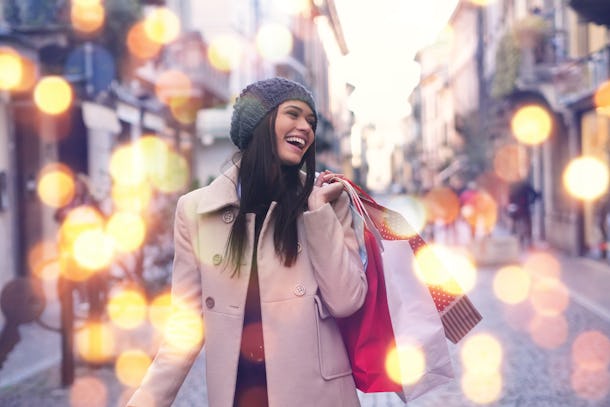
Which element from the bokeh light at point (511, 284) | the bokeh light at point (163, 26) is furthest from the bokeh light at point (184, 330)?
the bokeh light at point (163, 26)

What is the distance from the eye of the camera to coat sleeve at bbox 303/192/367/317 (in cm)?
220

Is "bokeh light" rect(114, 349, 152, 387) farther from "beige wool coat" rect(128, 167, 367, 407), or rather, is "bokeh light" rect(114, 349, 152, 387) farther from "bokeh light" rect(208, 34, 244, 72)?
"bokeh light" rect(208, 34, 244, 72)

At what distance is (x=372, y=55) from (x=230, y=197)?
4.15 metres

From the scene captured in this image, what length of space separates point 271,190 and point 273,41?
3403 cm

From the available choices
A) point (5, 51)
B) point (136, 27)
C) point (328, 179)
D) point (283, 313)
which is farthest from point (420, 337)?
point (136, 27)

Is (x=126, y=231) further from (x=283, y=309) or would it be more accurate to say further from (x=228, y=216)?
(x=283, y=309)

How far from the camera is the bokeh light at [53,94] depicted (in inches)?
442

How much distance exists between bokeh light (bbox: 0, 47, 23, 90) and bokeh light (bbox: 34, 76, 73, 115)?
0.72 meters

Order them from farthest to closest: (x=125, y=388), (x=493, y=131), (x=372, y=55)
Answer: (x=493, y=131)
(x=372, y=55)
(x=125, y=388)

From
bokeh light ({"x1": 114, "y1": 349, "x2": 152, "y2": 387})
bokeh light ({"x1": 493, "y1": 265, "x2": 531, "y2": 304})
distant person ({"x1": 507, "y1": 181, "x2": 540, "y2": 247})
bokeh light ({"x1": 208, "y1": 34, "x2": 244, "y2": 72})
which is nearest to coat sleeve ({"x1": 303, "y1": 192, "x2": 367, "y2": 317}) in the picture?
bokeh light ({"x1": 114, "y1": 349, "x2": 152, "y2": 387})

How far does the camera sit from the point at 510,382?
5.63 m

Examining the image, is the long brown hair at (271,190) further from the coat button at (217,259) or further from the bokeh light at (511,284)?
the bokeh light at (511,284)

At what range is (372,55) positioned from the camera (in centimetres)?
627

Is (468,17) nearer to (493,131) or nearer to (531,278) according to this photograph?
(493,131)
